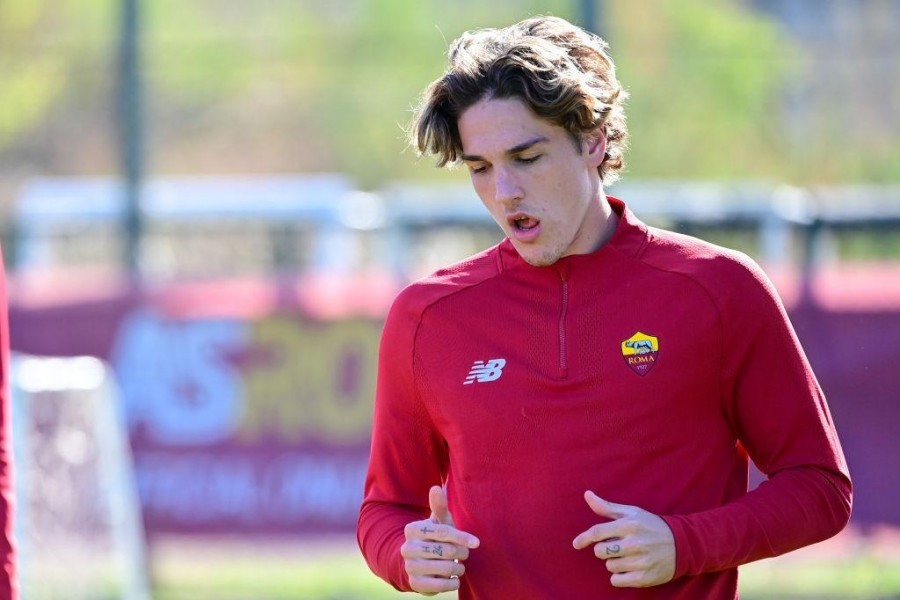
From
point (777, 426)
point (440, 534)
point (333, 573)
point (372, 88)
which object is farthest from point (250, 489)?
point (372, 88)

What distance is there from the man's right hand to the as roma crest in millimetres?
462

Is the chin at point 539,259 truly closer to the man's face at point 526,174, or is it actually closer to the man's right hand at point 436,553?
the man's face at point 526,174

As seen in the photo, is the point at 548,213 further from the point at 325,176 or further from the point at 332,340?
the point at 325,176

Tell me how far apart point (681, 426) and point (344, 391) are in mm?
5368

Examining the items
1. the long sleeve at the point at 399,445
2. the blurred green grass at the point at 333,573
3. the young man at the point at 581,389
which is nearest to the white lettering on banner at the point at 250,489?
the blurred green grass at the point at 333,573

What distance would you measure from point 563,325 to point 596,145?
44 centimetres

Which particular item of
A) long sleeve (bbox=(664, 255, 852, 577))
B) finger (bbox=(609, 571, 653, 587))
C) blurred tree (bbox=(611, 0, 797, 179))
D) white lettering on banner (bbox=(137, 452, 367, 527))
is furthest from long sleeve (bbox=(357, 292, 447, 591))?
blurred tree (bbox=(611, 0, 797, 179))

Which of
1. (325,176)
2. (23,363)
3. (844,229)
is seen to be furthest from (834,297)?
(325,176)

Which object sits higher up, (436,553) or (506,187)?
(506,187)

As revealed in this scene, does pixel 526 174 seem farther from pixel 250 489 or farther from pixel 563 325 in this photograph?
pixel 250 489

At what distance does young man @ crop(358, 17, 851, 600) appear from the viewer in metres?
2.88

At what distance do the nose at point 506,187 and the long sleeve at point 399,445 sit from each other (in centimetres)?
36

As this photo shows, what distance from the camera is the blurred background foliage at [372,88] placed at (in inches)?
742

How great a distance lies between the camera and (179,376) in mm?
8172
